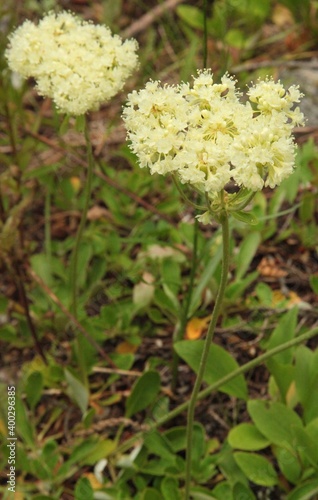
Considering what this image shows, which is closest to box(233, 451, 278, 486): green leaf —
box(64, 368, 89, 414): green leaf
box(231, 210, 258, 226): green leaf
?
box(64, 368, 89, 414): green leaf

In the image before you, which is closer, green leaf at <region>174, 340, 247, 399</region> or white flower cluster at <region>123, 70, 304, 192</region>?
white flower cluster at <region>123, 70, 304, 192</region>

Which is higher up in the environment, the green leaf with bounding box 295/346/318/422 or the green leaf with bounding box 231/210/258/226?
the green leaf with bounding box 231/210/258/226

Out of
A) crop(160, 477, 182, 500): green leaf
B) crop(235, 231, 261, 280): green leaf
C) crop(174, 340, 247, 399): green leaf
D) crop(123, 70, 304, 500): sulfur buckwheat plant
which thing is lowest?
crop(160, 477, 182, 500): green leaf

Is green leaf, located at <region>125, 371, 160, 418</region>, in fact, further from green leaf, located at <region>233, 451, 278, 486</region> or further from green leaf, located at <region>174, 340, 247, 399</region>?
green leaf, located at <region>233, 451, 278, 486</region>

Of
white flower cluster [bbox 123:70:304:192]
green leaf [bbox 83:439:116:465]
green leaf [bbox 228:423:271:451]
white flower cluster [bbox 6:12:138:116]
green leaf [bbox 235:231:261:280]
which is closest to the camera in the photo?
white flower cluster [bbox 123:70:304:192]

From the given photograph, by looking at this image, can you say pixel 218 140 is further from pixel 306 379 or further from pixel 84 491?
pixel 84 491

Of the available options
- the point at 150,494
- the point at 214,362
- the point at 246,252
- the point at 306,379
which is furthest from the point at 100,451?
the point at 246,252

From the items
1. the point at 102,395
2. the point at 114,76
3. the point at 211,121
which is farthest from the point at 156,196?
the point at 211,121
